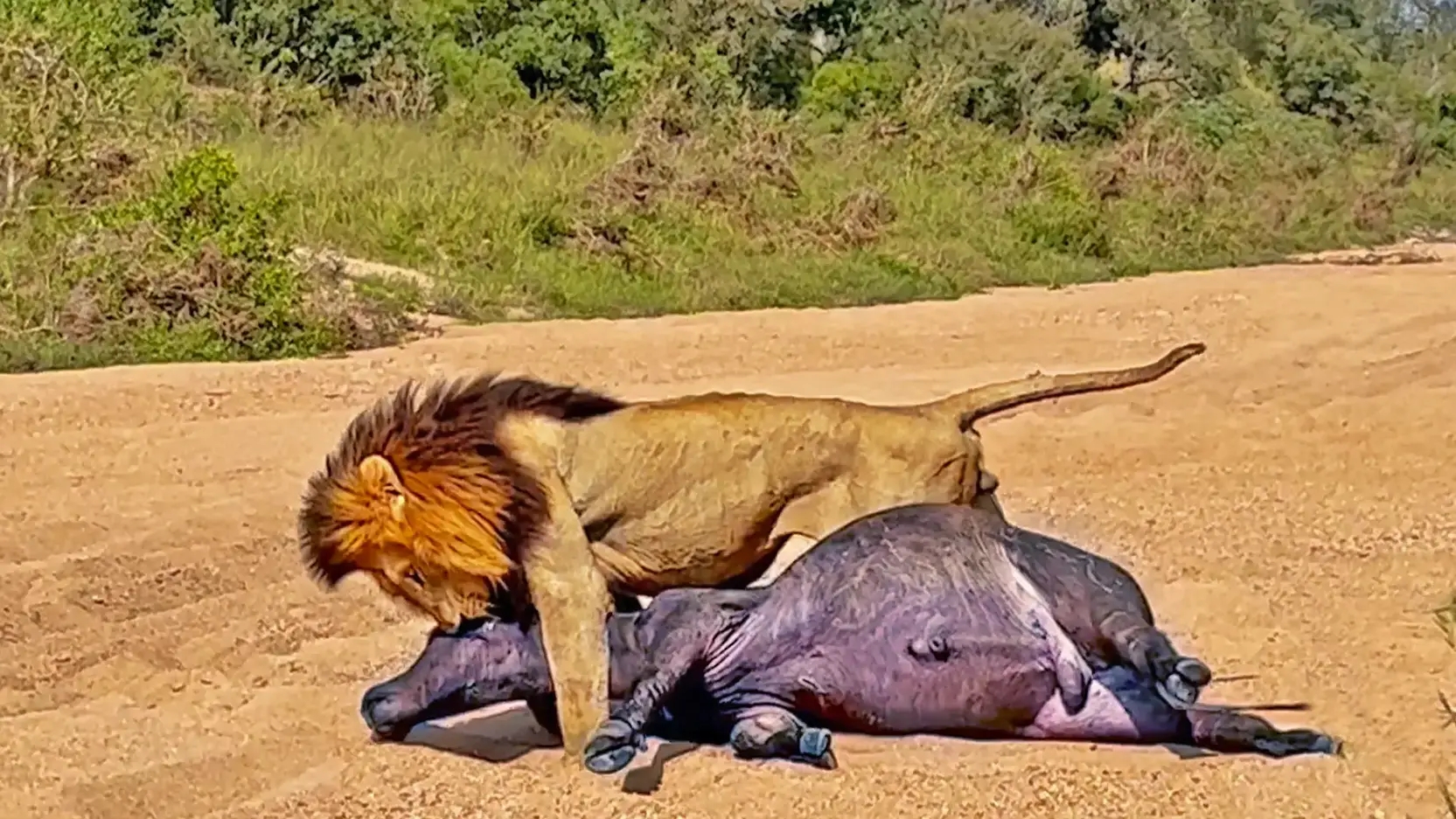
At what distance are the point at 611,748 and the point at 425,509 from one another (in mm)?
637

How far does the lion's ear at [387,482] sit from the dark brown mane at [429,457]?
1.2 inches

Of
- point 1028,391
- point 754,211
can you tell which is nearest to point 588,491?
point 1028,391

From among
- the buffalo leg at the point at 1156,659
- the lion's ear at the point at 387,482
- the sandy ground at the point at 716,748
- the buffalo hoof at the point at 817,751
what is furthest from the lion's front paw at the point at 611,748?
the buffalo leg at the point at 1156,659

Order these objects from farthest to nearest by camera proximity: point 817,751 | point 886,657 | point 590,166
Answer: point 590,166 → point 886,657 → point 817,751

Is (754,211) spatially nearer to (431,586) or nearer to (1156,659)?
(431,586)

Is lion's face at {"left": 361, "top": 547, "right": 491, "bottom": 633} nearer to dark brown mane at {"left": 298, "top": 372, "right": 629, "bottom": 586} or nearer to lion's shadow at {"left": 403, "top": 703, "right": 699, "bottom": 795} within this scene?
dark brown mane at {"left": 298, "top": 372, "right": 629, "bottom": 586}

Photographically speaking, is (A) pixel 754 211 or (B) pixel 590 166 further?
(B) pixel 590 166

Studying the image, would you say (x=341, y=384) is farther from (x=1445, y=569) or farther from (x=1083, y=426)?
(x=1445, y=569)

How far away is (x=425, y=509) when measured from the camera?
4.46 metres

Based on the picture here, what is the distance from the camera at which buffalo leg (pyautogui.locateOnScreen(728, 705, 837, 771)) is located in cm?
441

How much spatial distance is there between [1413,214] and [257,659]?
21311mm

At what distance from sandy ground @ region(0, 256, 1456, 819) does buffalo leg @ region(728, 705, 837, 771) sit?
5 centimetres

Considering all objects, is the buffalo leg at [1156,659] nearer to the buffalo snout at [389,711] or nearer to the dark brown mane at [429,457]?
the dark brown mane at [429,457]

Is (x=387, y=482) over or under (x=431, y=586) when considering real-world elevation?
over
